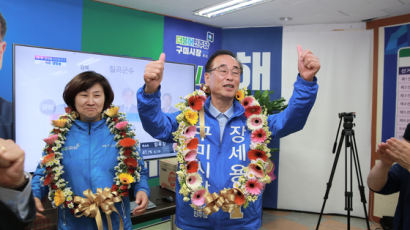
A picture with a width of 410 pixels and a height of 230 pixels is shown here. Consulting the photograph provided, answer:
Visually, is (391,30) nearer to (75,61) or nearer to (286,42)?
(286,42)

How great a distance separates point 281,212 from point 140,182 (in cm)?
324

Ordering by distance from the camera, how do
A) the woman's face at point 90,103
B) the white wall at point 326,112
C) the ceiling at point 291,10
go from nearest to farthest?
1. the woman's face at point 90,103
2. the ceiling at point 291,10
3. the white wall at point 326,112

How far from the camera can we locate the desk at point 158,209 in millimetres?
2258

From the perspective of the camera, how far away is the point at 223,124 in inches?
63.1

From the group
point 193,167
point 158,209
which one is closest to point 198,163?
point 193,167

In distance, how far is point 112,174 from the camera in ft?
5.82

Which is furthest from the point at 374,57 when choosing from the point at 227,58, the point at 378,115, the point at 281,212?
the point at 227,58

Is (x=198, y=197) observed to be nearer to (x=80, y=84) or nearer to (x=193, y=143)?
(x=193, y=143)

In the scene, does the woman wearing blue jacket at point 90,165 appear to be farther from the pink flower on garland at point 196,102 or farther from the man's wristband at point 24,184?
the man's wristband at point 24,184

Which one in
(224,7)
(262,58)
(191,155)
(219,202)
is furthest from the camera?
(262,58)

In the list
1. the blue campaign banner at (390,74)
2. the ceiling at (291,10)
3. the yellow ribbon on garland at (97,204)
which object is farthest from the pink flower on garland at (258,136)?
the blue campaign banner at (390,74)

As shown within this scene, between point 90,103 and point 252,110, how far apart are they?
3.25 ft

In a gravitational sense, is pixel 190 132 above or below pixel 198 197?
above

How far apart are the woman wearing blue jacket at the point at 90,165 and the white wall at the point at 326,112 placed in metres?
3.14
